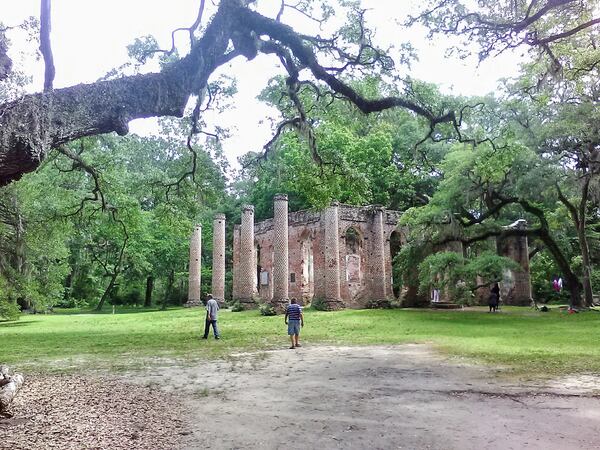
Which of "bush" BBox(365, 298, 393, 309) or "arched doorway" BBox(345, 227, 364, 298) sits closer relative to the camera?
"bush" BBox(365, 298, 393, 309)

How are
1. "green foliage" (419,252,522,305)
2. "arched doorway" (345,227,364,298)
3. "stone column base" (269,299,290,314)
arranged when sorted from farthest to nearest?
"arched doorway" (345,227,364,298)
"stone column base" (269,299,290,314)
"green foliage" (419,252,522,305)

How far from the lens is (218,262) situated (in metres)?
34.1

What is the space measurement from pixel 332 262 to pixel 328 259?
11.2 inches

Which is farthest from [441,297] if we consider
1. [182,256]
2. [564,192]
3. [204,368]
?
[204,368]

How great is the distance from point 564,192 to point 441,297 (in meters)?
10.8

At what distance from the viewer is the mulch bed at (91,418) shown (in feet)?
15.0

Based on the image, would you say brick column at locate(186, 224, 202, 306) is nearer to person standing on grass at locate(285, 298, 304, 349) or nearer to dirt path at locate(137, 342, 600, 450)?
person standing on grass at locate(285, 298, 304, 349)

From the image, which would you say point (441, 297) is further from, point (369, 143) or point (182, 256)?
point (182, 256)

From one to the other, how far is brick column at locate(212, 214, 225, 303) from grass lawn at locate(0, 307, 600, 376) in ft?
44.2

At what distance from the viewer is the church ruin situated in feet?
90.2

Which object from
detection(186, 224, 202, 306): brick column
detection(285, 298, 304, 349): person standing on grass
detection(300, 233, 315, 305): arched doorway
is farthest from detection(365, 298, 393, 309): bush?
detection(285, 298, 304, 349): person standing on grass

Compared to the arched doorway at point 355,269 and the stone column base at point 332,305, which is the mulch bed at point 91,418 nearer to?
the stone column base at point 332,305

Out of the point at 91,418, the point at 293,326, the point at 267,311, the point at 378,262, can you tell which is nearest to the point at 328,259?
the point at 378,262

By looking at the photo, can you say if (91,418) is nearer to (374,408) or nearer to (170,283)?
(374,408)
